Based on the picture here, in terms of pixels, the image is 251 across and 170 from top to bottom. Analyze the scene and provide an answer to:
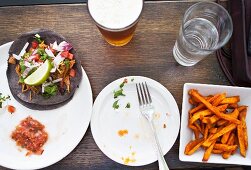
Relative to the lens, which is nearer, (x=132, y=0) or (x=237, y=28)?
(x=132, y=0)

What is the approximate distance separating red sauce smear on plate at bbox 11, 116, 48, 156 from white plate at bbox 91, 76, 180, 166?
0.23 m

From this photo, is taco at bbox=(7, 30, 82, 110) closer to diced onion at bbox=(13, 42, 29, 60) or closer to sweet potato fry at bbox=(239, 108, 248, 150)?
diced onion at bbox=(13, 42, 29, 60)

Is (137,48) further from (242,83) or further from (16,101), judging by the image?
(16,101)

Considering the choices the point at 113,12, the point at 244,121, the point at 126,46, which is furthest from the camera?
the point at 126,46

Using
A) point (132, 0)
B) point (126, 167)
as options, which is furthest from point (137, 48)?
point (126, 167)

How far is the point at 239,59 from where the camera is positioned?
4.71 feet

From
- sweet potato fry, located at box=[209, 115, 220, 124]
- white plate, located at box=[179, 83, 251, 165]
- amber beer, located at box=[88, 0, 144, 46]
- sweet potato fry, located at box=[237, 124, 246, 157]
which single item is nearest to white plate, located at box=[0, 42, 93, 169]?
amber beer, located at box=[88, 0, 144, 46]

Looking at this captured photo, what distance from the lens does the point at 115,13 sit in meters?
1.31

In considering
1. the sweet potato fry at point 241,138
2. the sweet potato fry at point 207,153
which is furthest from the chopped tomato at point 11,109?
the sweet potato fry at point 241,138

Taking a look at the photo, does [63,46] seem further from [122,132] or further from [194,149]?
[194,149]

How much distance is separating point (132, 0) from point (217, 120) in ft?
1.94

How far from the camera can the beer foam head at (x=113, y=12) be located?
51.6 inches

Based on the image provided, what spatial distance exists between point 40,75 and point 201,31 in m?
0.72

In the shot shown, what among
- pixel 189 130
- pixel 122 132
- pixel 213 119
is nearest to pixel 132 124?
pixel 122 132
